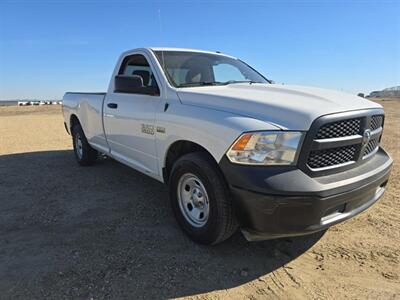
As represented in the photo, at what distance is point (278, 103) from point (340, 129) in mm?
547

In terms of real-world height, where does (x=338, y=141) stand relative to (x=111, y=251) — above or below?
above

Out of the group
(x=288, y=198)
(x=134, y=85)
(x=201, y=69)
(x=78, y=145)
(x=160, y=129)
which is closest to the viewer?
(x=288, y=198)

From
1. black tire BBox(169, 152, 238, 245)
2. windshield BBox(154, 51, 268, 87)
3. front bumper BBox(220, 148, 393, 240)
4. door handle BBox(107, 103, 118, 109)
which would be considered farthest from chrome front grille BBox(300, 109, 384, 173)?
door handle BBox(107, 103, 118, 109)

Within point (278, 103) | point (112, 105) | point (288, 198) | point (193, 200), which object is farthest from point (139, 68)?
point (288, 198)

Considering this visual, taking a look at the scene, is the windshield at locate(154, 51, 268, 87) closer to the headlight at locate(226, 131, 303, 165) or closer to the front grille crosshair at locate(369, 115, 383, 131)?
the headlight at locate(226, 131, 303, 165)

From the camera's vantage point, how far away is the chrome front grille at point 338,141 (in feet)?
8.84

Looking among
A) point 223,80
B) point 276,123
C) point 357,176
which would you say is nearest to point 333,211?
point 357,176

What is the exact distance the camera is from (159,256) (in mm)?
3242

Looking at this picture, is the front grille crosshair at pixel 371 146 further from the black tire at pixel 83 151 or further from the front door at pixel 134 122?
the black tire at pixel 83 151

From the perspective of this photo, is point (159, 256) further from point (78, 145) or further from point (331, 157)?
point (78, 145)

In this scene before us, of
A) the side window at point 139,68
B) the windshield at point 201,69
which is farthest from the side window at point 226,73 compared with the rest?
the side window at point 139,68

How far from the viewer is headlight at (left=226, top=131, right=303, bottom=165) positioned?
2693 millimetres

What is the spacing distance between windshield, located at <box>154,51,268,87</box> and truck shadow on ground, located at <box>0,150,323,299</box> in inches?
65.0

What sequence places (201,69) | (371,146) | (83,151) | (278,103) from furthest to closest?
(83,151), (201,69), (371,146), (278,103)
